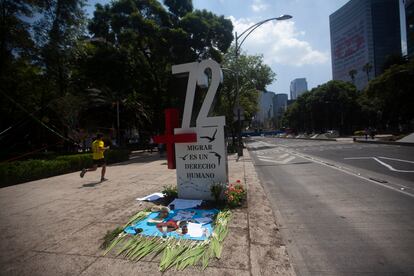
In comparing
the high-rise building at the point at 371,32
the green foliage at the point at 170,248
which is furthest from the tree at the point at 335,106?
the green foliage at the point at 170,248

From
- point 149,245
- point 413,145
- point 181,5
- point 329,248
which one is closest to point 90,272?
point 149,245

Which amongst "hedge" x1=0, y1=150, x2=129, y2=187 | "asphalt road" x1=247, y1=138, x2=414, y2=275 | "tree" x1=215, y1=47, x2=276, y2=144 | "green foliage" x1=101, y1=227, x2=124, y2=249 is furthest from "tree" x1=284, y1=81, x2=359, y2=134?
"green foliage" x1=101, y1=227, x2=124, y2=249

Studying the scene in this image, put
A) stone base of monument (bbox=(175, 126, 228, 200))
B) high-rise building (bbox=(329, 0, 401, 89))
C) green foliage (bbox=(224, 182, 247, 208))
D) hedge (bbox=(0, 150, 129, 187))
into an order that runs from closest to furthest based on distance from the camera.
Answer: green foliage (bbox=(224, 182, 247, 208)) < stone base of monument (bbox=(175, 126, 228, 200)) < hedge (bbox=(0, 150, 129, 187)) < high-rise building (bbox=(329, 0, 401, 89))

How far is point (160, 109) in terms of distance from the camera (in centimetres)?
3072

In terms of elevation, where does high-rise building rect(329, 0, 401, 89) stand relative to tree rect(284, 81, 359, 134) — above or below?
above

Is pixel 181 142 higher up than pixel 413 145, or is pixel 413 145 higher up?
pixel 181 142

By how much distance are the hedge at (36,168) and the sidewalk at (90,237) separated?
2499mm

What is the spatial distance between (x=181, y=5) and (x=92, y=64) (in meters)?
11.4

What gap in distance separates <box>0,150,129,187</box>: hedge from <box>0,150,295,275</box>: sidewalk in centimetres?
250

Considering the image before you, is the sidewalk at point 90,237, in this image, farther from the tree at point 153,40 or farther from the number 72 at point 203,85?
the tree at point 153,40

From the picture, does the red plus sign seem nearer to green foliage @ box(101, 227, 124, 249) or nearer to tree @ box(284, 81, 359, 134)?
green foliage @ box(101, 227, 124, 249)

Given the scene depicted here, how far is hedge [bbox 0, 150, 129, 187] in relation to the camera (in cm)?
932

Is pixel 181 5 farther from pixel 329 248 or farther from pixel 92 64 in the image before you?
pixel 329 248

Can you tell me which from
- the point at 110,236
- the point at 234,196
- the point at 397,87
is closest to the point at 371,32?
the point at 397,87
